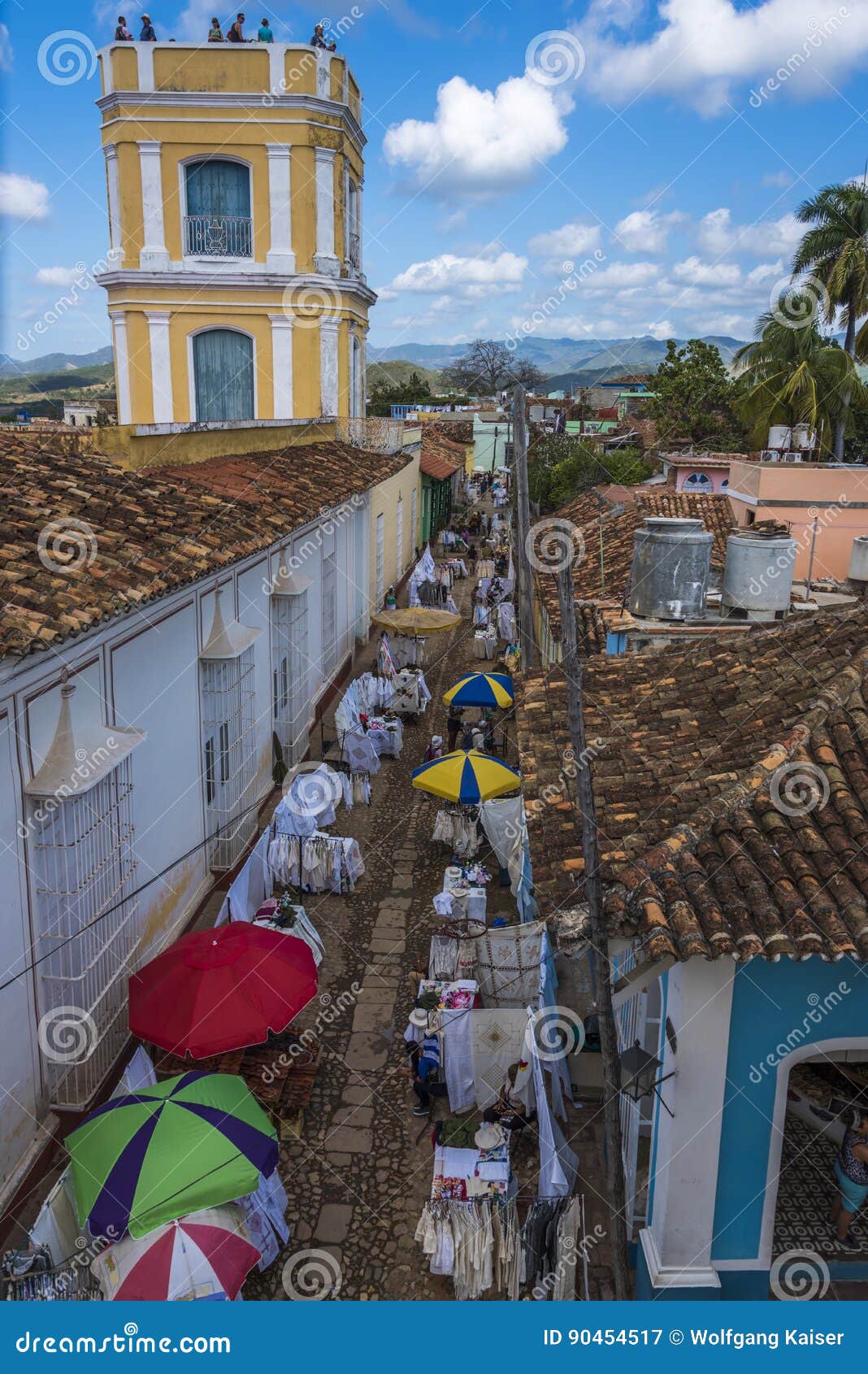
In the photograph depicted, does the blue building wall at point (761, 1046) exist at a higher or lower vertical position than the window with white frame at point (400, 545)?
lower

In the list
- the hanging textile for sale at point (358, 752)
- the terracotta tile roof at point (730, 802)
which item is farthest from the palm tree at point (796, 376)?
the terracotta tile roof at point (730, 802)

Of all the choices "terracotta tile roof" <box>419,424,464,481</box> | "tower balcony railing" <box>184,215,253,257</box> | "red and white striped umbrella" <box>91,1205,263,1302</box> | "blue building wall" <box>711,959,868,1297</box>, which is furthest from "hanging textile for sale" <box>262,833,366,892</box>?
"terracotta tile roof" <box>419,424,464,481</box>

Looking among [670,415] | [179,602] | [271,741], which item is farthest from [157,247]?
[670,415]

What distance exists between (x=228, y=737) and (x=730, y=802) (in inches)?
273

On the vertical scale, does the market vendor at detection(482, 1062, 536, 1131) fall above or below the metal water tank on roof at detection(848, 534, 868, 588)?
below

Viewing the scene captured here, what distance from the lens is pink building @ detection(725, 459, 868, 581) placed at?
50.6 ft

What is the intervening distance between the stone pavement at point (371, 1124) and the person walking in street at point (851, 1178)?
61.2 inches

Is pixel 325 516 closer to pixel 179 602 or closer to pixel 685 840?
pixel 179 602

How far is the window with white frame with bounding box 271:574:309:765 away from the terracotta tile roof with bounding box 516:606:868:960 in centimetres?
608

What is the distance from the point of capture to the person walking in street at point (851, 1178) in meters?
6.28

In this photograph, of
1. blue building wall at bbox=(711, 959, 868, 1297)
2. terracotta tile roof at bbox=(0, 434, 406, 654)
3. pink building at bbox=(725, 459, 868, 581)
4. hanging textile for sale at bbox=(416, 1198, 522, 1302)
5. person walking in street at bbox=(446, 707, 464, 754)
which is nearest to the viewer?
blue building wall at bbox=(711, 959, 868, 1297)

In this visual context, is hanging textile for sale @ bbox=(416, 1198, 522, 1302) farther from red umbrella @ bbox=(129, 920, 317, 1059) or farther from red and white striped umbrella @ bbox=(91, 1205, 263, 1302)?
red umbrella @ bbox=(129, 920, 317, 1059)

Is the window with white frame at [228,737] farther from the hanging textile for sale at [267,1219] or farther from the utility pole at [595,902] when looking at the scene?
the utility pole at [595,902]

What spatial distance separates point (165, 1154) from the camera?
231 inches
